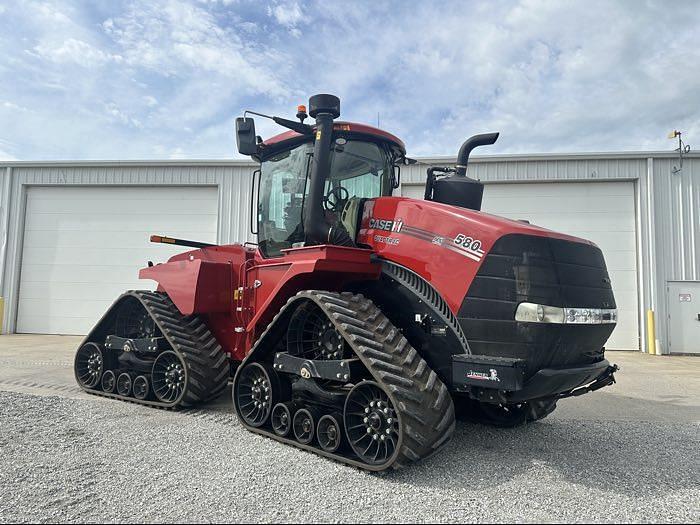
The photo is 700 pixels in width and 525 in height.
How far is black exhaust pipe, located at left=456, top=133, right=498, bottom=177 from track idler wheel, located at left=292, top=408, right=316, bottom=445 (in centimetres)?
286

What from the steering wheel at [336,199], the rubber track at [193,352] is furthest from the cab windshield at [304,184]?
the rubber track at [193,352]

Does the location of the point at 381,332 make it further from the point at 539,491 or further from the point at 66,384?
the point at 66,384

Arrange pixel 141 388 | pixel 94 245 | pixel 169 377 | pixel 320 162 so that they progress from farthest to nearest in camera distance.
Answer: pixel 94 245
pixel 141 388
pixel 169 377
pixel 320 162

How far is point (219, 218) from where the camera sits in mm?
14953

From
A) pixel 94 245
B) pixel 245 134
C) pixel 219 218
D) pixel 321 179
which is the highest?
pixel 219 218

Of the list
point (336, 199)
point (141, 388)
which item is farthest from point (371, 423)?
point (141, 388)

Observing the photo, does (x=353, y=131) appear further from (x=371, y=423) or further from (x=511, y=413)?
(x=511, y=413)

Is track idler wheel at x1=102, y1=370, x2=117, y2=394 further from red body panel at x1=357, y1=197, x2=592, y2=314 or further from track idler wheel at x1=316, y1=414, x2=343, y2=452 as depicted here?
red body panel at x1=357, y1=197, x2=592, y2=314

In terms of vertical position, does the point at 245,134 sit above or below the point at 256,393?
above

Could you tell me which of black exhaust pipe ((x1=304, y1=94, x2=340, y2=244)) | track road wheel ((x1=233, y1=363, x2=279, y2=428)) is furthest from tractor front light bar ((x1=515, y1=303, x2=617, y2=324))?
track road wheel ((x1=233, y1=363, x2=279, y2=428))

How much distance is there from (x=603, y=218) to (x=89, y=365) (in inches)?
512

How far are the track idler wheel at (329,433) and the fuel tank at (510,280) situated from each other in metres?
1.29

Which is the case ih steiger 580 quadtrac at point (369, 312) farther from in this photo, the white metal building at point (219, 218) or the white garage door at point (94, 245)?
the white garage door at point (94, 245)

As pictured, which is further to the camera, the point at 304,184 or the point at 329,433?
the point at 304,184
